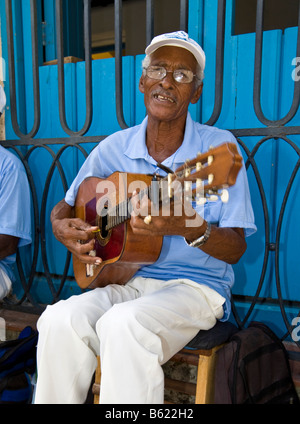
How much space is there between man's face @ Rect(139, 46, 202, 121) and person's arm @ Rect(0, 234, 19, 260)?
990 millimetres

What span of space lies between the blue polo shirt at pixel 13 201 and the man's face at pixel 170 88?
2.84 feet

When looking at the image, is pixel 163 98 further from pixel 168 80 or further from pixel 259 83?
pixel 259 83

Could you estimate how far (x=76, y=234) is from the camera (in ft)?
5.54

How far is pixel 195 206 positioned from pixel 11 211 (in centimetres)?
100

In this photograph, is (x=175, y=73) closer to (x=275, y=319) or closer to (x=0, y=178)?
(x=0, y=178)

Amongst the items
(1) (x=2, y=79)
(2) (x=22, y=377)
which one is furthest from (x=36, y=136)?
(2) (x=22, y=377)

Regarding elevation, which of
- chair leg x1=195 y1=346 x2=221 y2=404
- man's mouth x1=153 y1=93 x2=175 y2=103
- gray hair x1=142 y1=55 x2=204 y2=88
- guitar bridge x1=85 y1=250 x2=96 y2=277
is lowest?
chair leg x1=195 y1=346 x2=221 y2=404

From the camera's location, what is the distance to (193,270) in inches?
62.9

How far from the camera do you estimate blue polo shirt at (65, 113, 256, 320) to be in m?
1.51

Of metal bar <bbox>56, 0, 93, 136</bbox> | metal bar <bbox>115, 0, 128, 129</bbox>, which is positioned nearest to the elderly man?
metal bar <bbox>115, 0, 128, 129</bbox>

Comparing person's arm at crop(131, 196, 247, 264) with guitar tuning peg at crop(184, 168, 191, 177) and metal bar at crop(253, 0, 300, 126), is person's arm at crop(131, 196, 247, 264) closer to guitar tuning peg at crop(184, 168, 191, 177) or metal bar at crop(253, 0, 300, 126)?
guitar tuning peg at crop(184, 168, 191, 177)

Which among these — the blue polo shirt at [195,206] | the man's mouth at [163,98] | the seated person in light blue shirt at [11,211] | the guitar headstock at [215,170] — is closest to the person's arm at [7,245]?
the seated person in light blue shirt at [11,211]

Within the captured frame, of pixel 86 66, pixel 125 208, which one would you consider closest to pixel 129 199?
pixel 125 208
